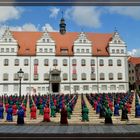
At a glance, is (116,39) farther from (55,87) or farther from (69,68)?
(55,87)

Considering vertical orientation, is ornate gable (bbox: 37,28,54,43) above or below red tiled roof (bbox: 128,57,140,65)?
above

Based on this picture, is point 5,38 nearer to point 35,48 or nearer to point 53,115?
point 35,48

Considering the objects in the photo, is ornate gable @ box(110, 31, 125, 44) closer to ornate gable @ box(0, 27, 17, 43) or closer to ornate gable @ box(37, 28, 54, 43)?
ornate gable @ box(37, 28, 54, 43)

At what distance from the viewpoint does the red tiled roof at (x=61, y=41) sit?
72.9 metres

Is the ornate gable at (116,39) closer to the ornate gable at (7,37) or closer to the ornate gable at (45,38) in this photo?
the ornate gable at (45,38)

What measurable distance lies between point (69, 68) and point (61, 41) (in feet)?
24.9

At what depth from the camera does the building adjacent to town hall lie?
69.6m

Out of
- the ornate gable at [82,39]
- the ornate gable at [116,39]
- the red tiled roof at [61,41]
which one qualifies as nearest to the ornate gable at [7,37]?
the red tiled roof at [61,41]

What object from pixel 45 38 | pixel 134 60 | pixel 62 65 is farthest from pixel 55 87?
pixel 134 60

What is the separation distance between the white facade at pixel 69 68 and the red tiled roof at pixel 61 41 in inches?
64.2

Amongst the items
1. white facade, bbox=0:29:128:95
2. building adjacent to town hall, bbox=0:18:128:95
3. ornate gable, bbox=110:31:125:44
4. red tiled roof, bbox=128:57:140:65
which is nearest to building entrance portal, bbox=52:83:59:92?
building adjacent to town hall, bbox=0:18:128:95

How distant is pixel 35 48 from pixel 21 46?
11.3 ft

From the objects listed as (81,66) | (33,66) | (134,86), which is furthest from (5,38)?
(134,86)

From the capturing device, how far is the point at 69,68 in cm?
7138
